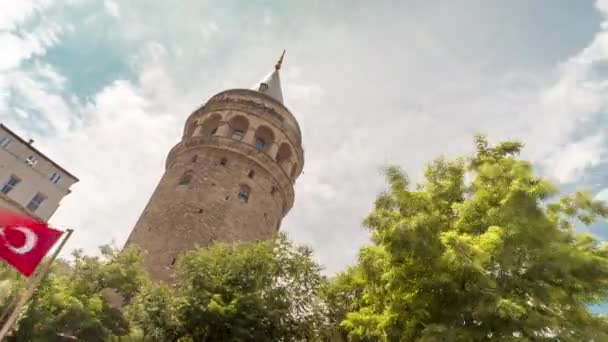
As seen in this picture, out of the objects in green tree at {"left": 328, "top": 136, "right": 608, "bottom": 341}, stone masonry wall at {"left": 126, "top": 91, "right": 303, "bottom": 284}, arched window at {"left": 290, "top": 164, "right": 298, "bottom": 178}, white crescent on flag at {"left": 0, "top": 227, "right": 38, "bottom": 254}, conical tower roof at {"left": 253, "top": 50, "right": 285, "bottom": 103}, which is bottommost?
white crescent on flag at {"left": 0, "top": 227, "right": 38, "bottom": 254}

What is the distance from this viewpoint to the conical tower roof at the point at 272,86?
30547 mm

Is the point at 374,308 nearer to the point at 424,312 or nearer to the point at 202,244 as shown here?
the point at 424,312

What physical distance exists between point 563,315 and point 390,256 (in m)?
3.13

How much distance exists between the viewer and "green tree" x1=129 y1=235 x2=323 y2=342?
37.9 feet

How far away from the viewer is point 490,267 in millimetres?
7508

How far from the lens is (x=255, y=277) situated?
509 inches

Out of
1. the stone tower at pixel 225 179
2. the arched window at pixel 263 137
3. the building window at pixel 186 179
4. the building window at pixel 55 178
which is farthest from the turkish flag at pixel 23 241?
the building window at pixel 55 178

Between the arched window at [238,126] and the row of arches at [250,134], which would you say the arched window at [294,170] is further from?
the arched window at [238,126]

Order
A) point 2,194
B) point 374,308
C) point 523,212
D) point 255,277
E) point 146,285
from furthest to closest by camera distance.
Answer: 1. point 2,194
2. point 146,285
3. point 255,277
4. point 374,308
5. point 523,212

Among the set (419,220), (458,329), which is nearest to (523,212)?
(419,220)

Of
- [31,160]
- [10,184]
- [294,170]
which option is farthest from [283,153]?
[10,184]

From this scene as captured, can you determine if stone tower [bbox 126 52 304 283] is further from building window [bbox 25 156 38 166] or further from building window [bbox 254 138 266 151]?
building window [bbox 25 156 38 166]

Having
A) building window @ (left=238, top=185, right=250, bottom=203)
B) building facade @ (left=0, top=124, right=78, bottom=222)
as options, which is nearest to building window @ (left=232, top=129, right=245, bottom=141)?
building window @ (left=238, top=185, right=250, bottom=203)

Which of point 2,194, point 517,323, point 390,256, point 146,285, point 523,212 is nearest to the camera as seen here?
point 517,323
